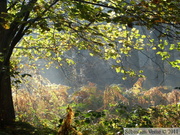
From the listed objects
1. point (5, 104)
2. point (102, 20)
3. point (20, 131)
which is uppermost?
point (102, 20)

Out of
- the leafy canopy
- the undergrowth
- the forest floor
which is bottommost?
the forest floor

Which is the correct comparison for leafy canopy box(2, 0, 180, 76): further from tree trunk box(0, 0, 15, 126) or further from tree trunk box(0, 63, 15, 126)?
tree trunk box(0, 63, 15, 126)

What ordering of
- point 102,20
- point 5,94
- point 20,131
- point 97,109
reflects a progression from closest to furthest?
1. point 102,20
2. point 20,131
3. point 5,94
4. point 97,109

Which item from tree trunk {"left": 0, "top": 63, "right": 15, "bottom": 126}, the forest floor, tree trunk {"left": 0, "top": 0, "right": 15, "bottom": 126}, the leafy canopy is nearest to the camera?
the leafy canopy

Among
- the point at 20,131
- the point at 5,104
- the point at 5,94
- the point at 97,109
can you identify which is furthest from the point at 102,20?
the point at 97,109

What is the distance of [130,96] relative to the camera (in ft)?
37.9

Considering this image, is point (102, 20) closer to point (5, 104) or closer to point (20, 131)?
point (20, 131)

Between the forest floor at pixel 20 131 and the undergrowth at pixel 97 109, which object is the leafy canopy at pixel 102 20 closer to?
the undergrowth at pixel 97 109

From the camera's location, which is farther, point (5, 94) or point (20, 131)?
point (5, 94)

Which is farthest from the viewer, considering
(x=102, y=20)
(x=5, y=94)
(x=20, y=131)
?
(x=5, y=94)

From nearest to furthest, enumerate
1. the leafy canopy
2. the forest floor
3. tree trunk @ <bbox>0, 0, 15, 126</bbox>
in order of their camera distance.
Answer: the leafy canopy, the forest floor, tree trunk @ <bbox>0, 0, 15, 126</bbox>

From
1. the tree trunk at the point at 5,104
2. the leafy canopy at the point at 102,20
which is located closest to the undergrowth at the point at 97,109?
the tree trunk at the point at 5,104

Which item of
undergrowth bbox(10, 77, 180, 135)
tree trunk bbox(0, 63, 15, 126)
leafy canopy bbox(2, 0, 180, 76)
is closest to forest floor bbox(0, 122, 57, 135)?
undergrowth bbox(10, 77, 180, 135)

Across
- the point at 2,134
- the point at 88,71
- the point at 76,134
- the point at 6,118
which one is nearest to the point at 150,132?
the point at 76,134
